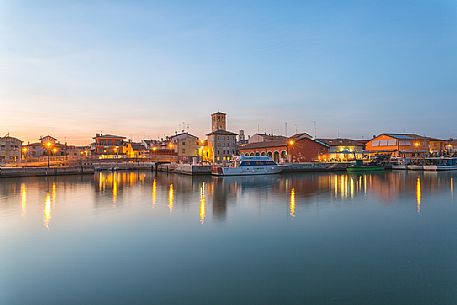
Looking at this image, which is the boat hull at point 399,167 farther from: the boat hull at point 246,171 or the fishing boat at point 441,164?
the boat hull at point 246,171

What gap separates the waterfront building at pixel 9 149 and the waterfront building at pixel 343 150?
2389 inches

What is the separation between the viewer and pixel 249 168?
4094 centimetres

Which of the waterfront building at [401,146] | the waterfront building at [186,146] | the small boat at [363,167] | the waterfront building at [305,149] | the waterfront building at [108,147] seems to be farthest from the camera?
the waterfront building at [108,147]

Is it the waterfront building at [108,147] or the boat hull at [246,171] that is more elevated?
the waterfront building at [108,147]

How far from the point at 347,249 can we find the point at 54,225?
11.4 m

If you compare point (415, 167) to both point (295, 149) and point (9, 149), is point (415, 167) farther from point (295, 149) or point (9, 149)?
point (9, 149)

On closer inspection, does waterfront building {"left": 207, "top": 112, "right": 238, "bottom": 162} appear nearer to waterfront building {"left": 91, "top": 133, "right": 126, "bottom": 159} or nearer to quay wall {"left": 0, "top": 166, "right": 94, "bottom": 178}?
quay wall {"left": 0, "top": 166, "right": 94, "bottom": 178}

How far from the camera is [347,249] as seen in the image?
940 centimetres

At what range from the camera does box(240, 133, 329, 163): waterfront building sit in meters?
49.4

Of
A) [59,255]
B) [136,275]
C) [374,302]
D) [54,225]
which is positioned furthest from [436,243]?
[54,225]

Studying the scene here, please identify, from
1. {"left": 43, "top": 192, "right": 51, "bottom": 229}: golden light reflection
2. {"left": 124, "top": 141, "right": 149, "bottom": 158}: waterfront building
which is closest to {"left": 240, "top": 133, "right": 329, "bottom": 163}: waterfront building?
{"left": 124, "top": 141, "right": 149, "bottom": 158}: waterfront building

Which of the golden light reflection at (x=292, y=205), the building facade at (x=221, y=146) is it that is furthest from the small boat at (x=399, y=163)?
the golden light reflection at (x=292, y=205)

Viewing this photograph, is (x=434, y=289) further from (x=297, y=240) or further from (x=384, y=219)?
(x=384, y=219)

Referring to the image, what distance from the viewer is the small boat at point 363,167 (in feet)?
156
